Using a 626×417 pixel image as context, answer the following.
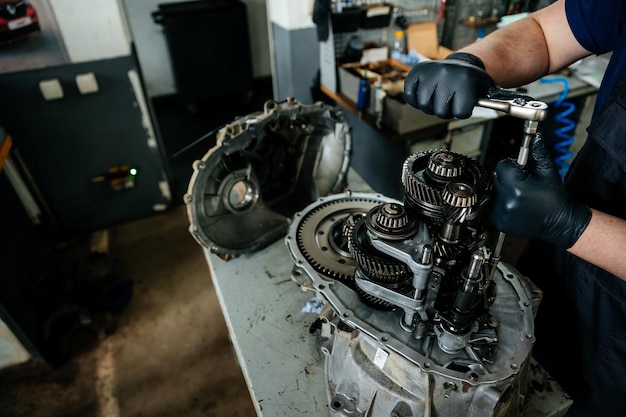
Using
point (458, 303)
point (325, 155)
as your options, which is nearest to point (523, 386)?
point (458, 303)

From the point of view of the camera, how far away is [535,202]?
2.93ft

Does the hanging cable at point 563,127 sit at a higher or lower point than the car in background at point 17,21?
lower

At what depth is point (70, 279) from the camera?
2.60 m

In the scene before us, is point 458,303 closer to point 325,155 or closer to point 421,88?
point 421,88

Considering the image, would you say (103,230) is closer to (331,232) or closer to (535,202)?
(331,232)

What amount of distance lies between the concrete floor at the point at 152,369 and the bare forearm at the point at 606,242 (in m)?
1.65

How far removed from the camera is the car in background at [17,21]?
6.88 ft

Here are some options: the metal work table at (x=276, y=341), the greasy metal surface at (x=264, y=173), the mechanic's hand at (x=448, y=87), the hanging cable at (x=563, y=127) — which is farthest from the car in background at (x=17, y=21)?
the hanging cable at (x=563, y=127)

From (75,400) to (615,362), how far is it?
224 centimetres

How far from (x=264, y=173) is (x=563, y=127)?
8.64ft

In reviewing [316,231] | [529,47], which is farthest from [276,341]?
[529,47]

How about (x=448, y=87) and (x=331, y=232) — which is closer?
(x=448, y=87)

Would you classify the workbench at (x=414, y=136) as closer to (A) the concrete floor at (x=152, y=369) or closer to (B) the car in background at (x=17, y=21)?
(A) the concrete floor at (x=152, y=369)

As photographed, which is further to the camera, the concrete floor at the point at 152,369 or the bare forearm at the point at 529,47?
the concrete floor at the point at 152,369
